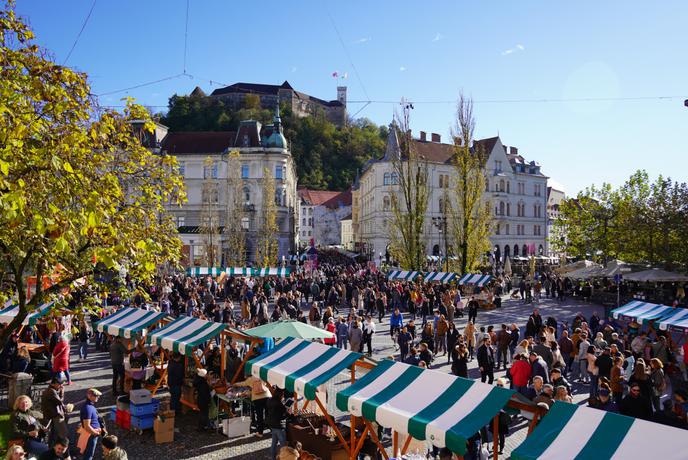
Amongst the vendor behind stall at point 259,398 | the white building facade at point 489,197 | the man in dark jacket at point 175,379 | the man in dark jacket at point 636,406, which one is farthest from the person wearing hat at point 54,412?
Answer: the white building facade at point 489,197

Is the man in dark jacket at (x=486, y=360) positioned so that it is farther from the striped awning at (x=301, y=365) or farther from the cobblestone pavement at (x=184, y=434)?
the striped awning at (x=301, y=365)

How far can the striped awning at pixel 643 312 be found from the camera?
18528mm

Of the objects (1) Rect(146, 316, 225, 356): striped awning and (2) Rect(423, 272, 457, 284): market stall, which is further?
(2) Rect(423, 272, 457, 284): market stall

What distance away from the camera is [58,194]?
775 cm

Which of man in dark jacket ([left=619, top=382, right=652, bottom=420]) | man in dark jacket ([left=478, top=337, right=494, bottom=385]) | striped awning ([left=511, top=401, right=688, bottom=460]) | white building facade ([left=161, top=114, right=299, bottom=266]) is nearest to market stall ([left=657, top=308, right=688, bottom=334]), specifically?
man in dark jacket ([left=478, top=337, right=494, bottom=385])

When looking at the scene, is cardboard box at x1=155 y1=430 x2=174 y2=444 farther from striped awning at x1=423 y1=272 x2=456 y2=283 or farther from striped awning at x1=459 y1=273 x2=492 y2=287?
striped awning at x1=423 y1=272 x2=456 y2=283

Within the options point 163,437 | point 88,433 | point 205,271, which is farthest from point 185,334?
point 205,271

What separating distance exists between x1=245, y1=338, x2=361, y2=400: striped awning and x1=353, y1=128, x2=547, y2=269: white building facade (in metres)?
51.8

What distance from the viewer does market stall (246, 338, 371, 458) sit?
10023 millimetres

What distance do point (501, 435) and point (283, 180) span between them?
5711 centimetres

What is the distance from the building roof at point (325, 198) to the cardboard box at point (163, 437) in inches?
4011

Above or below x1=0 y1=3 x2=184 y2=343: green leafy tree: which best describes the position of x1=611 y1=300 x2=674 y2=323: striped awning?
below

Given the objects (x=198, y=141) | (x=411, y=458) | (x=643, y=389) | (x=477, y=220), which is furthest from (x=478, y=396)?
(x=198, y=141)

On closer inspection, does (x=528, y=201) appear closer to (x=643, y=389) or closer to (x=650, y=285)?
(x=650, y=285)
